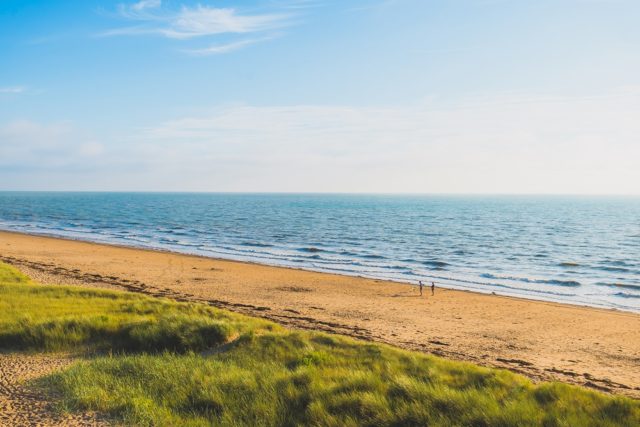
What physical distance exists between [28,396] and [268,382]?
4606 mm

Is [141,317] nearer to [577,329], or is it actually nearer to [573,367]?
[573,367]

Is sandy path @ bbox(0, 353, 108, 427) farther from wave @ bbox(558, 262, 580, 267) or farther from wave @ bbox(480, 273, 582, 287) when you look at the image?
wave @ bbox(558, 262, 580, 267)

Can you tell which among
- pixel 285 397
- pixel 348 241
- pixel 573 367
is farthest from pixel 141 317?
pixel 348 241

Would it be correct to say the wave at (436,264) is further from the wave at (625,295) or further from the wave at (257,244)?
the wave at (257,244)

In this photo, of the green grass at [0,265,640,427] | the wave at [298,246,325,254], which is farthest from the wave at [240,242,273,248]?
the green grass at [0,265,640,427]

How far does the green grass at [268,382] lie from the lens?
9.08 metres

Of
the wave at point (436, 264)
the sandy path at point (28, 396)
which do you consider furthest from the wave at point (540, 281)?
the sandy path at point (28, 396)

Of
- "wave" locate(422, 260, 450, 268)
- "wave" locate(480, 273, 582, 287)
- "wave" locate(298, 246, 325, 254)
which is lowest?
"wave" locate(480, 273, 582, 287)

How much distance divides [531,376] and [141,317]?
12.3m

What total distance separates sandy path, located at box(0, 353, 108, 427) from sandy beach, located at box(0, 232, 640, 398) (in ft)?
34.6

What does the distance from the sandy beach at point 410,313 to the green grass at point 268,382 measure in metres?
5.88

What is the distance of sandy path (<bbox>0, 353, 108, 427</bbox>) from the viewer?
8898mm

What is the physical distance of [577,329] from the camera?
23578 mm

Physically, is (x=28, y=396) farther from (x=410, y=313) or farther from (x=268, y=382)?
(x=410, y=313)
